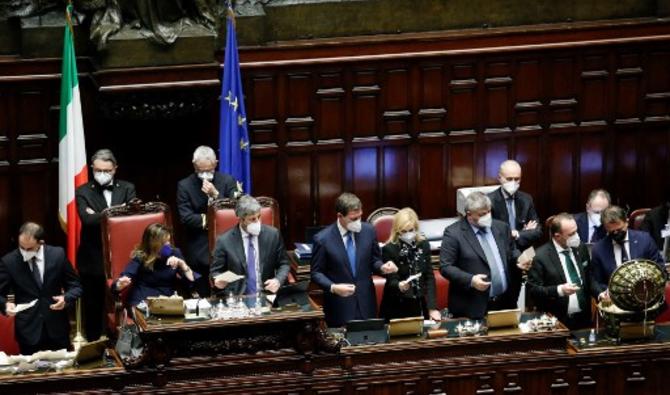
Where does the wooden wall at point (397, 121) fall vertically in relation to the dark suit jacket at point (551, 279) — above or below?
above

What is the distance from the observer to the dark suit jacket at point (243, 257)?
1241cm

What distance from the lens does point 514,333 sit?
39.4 feet

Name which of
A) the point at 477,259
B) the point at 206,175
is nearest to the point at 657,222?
the point at 477,259

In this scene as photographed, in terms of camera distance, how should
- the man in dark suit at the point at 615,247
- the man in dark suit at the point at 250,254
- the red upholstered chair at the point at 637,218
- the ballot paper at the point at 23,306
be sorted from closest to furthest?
the ballot paper at the point at 23,306 < the man in dark suit at the point at 250,254 < the man in dark suit at the point at 615,247 < the red upholstered chair at the point at 637,218

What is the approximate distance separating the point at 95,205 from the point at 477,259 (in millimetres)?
3078

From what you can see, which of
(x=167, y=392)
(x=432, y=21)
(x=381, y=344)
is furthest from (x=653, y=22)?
(x=167, y=392)

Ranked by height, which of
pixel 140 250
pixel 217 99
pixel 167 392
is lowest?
pixel 167 392

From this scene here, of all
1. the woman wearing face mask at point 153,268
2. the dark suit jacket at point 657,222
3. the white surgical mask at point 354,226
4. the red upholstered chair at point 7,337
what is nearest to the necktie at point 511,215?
the dark suit jacket at point 657,222

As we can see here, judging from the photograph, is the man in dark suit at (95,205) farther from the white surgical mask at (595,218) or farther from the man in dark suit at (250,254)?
the white surgical mask at (595,218)

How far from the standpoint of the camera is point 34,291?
1235cm

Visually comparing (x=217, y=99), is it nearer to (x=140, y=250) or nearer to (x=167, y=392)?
(x=140, y=250)

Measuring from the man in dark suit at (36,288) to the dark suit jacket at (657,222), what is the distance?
189 inches

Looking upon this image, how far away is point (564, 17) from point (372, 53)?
1880 millimetres

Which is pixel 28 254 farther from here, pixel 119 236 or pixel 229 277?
pixel 229 277
